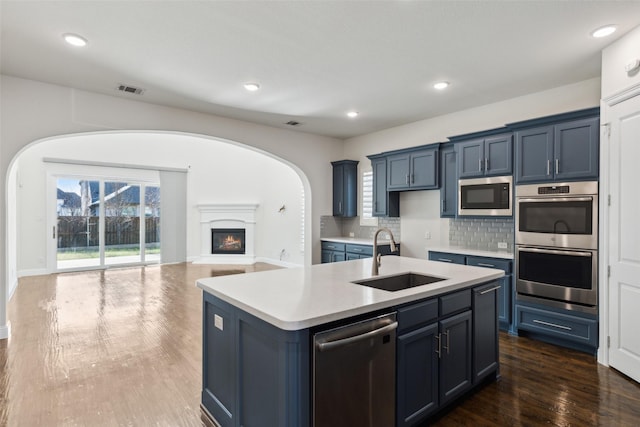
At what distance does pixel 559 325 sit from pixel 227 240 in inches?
301

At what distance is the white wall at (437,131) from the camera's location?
12.7 ft

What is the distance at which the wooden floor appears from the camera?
2.33 metres

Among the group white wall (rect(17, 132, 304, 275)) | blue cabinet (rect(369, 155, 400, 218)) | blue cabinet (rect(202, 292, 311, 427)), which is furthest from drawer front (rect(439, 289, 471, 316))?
white wall (rect(17, 132, 304, 275))

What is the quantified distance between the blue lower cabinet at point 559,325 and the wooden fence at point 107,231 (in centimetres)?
828

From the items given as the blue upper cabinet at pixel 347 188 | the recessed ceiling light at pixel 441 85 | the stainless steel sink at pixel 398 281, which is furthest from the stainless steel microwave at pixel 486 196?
the blue upper cabinet at pixel 347 188

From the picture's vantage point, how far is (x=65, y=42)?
9.62ft

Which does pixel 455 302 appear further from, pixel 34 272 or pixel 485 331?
pixel 34 272

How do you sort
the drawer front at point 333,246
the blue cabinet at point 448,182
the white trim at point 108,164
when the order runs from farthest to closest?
1. the white trim at point 108,164
2. the drawer front at point 333,246
3. the blue cabinet at point 448,182

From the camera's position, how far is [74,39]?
2.86 metres

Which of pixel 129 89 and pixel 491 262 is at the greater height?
pixel 129 89

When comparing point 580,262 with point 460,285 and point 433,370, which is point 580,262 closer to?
point 460,285

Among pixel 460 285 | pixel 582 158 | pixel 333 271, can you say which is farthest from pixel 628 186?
pixel 333 271

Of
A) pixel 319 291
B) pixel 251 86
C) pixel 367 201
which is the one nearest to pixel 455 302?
pixel 319 291

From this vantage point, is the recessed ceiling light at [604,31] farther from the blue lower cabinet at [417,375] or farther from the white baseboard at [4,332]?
the white baseboard at [4,332]
